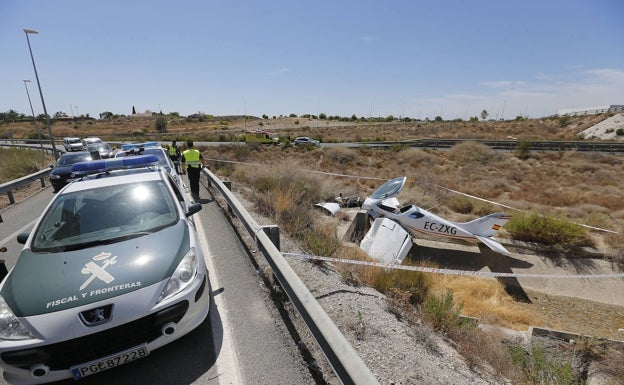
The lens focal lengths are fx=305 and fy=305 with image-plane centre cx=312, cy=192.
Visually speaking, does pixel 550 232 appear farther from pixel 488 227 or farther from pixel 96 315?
pixel 96 315

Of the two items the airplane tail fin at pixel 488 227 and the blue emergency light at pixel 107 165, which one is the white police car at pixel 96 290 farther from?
the airplane tail fin at pixel 488 227

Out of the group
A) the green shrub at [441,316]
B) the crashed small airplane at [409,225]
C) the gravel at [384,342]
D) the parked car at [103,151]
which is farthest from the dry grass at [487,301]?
the parked car at [103,151]

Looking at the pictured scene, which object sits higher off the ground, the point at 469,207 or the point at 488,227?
the point at 488,227

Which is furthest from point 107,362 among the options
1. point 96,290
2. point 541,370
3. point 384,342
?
point 541,370

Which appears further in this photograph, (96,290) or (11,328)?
(96,290)

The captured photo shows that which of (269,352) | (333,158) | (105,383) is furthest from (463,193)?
(105,383)

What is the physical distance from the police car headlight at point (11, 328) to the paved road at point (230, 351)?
0.66 metres

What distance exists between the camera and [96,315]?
258 cm

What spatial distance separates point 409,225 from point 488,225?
90.1 inches

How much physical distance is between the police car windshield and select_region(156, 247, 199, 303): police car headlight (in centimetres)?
72

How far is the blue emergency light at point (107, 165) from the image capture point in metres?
5.05

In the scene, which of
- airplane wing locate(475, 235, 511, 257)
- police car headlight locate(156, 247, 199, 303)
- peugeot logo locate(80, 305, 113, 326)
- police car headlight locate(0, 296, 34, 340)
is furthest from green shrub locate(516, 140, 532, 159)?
police car headlight locate(0, 296, 34, 340)

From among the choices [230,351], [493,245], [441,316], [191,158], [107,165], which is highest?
[107,165]

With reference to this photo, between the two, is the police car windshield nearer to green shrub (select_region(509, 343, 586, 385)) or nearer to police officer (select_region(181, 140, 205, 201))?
green shrub (select_region(509, 343, 586, 385))
